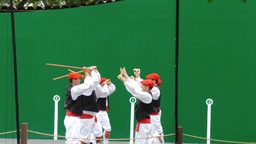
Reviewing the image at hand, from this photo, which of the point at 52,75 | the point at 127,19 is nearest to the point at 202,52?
the point at 127,19

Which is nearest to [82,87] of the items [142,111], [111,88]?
[142,111]

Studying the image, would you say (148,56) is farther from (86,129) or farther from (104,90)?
(86,129)

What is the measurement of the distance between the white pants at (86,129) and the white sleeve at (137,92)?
1205mm

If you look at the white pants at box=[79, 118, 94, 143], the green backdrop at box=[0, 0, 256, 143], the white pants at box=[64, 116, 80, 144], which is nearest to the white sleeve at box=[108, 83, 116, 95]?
the green backdrop at box=[0, 0, 256, 143]

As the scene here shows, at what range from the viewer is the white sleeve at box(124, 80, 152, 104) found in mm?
13688

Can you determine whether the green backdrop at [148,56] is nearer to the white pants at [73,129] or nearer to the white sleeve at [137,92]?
the white pants at [73,129]

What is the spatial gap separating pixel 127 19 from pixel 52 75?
2359 mm

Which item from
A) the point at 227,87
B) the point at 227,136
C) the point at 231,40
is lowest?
the point at 227,136

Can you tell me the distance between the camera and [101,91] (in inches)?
639

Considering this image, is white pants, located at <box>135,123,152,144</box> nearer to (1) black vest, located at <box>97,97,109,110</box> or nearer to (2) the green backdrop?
(1) black vest, located at <box>97,97,109,110</box>

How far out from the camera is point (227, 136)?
63.0 ft

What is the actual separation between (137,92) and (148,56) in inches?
216

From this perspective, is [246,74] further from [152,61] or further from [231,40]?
[152,61]

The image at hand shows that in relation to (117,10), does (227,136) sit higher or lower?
lower
